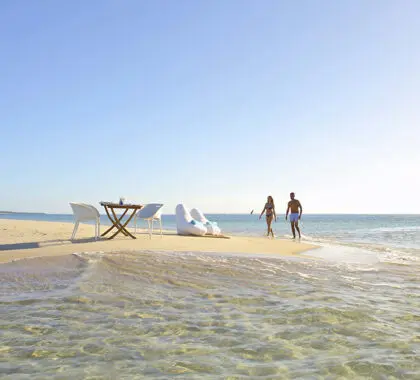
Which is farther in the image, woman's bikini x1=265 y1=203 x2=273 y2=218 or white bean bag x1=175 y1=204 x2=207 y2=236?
woman's bikini x1=265 y1=203 x2=273 y2=218

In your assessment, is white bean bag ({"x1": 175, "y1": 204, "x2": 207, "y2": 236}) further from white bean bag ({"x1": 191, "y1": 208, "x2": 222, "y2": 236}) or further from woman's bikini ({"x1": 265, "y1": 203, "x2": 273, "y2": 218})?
woman's bikini ({"x1": 265, "y1": 203, "x2": 273, "y2": 218})

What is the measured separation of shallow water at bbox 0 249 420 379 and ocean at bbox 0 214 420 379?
1cm

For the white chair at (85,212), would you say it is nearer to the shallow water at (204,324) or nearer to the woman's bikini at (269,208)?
the shallow water at (204,324)

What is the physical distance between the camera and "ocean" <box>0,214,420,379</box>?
226 centimetres

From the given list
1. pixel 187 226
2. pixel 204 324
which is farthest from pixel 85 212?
pixel 204 324

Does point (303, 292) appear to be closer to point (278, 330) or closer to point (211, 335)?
point (278, 330)

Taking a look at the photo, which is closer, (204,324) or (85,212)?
(204,324)

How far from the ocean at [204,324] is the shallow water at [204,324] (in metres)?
0.01

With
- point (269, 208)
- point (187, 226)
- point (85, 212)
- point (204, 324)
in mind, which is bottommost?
point (204, 324)

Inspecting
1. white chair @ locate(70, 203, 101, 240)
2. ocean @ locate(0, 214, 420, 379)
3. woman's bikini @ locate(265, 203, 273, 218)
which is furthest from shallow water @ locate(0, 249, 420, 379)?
woman's bikini @ locate(265, 203, 273, 218)

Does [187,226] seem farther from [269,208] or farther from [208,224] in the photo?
[269,208]

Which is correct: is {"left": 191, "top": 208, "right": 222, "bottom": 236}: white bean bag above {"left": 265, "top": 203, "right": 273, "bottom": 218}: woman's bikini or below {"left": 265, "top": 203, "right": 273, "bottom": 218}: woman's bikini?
below

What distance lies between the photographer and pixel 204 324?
121 inches

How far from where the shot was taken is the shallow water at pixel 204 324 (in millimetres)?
2264
